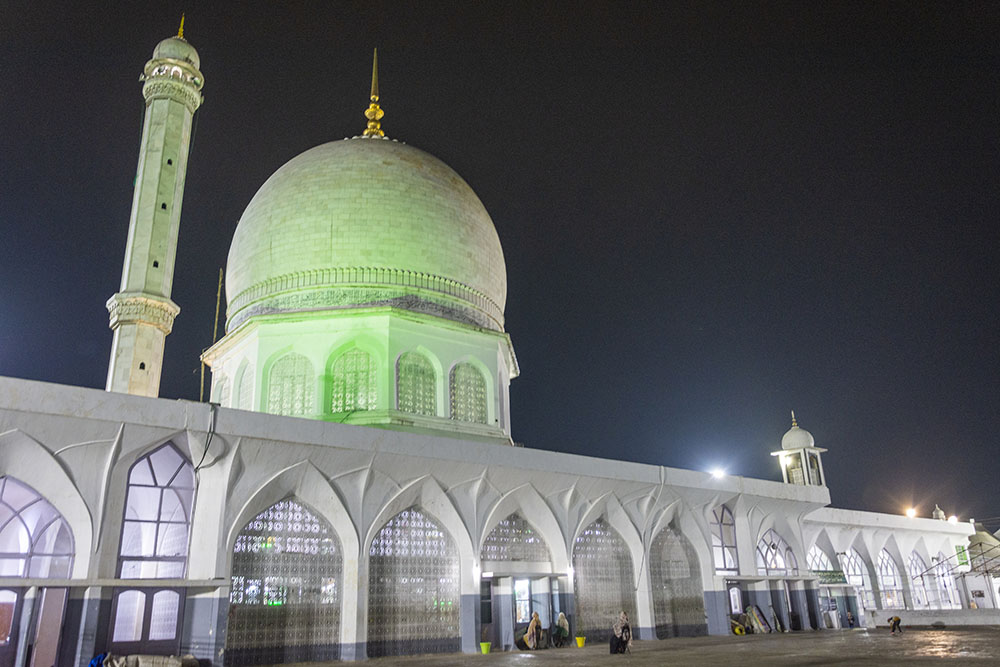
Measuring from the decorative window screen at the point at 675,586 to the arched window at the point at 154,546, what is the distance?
41.9 ft

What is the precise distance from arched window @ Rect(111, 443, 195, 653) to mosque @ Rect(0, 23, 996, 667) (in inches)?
1.5

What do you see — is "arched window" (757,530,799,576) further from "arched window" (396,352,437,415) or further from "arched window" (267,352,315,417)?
"arched window" (267,352,315,417)

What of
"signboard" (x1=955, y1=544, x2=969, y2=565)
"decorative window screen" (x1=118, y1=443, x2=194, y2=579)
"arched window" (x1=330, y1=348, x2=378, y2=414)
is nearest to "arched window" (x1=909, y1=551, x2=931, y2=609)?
"signboard" (x1=955, y1=544, x2=969, y2=565)

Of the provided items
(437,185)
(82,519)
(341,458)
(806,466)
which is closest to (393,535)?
(341,458)

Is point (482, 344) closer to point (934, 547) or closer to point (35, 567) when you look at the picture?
point (35, 567)

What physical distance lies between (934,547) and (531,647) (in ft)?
88.2

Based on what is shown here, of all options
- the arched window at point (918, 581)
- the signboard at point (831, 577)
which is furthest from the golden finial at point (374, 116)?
the arched window at point (918, 581)

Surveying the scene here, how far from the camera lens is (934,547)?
37.4 metres

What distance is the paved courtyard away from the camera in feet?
42.5

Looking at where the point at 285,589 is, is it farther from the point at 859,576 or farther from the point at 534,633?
the point at 859,576

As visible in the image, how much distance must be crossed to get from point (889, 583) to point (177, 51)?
3386 centimetres

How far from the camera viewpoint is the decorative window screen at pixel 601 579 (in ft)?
68.7

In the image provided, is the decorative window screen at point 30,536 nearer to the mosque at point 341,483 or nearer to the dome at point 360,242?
the mosque at point 341,483

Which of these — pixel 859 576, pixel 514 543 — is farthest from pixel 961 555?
pixel 514 543
